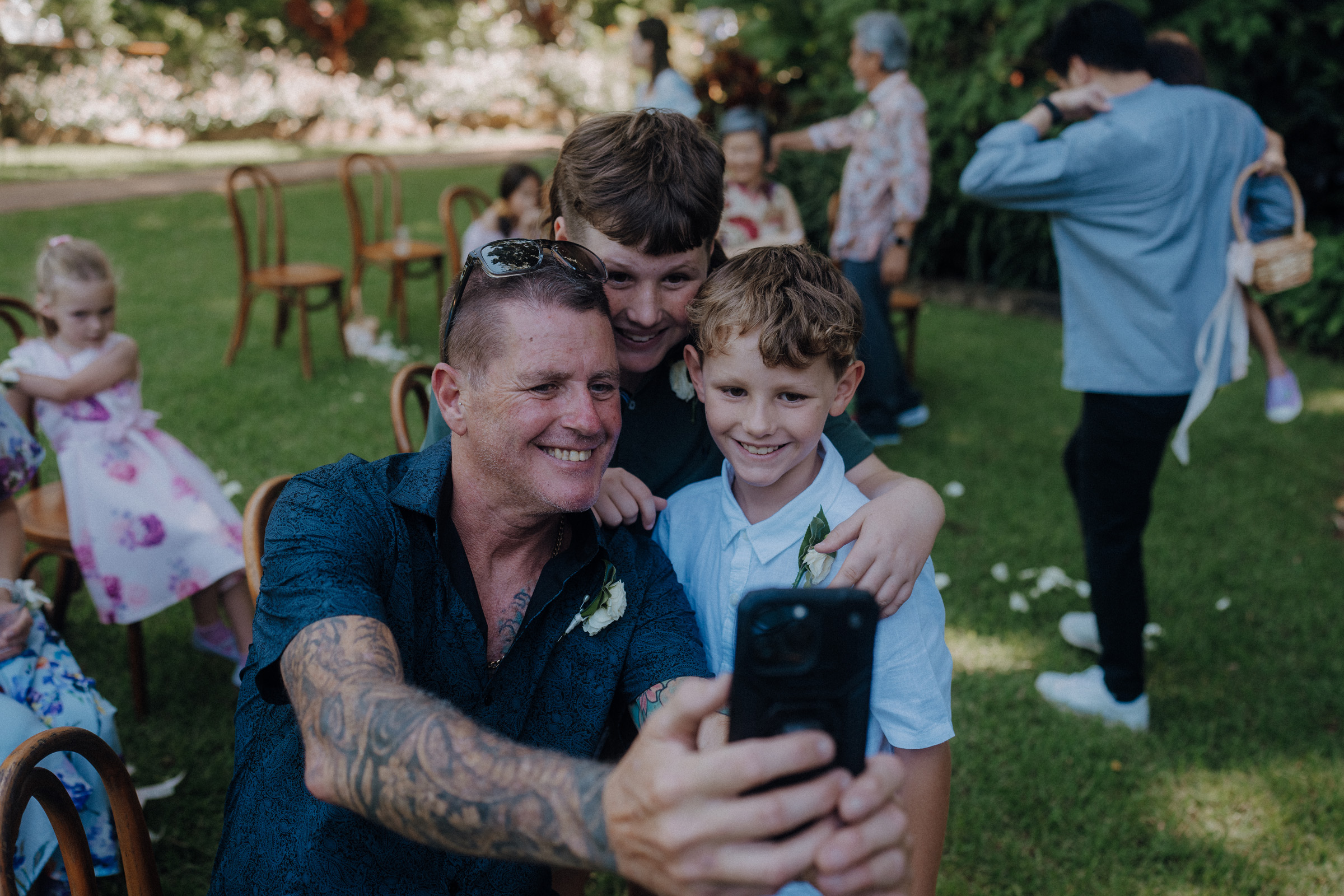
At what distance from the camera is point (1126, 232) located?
3.23 m

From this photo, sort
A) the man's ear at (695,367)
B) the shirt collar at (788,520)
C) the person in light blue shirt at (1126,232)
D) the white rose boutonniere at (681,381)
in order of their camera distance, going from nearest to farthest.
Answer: the shirt collar at (788,520)
the man's ear at (695,367)
the white rose boutonniere at (681,381)
the person in light blue shirt at (1126,232)

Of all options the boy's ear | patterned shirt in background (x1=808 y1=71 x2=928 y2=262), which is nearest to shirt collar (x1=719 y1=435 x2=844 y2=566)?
the boy's ear

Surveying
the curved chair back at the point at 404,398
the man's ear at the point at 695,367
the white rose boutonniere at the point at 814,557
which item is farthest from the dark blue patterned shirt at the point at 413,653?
the curved chair back at the point at 404,398

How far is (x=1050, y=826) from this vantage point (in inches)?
116

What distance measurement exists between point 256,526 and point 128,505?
5.36ft

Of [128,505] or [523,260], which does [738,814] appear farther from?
[128,505]

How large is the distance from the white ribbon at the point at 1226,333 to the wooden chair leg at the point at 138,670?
12.0 feet

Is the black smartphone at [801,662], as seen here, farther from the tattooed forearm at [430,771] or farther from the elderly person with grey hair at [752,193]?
the elderly person with grey hair at [752,193]

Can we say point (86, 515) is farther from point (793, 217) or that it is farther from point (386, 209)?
point (386, 209)

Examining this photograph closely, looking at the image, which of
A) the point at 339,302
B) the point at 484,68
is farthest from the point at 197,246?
the point at 484,68

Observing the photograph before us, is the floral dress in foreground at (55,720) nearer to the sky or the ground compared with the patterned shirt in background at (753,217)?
nearer to the ground

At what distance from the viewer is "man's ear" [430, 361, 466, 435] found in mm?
1691

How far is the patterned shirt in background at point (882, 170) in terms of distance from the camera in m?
5.88

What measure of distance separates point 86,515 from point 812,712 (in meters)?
3.08
